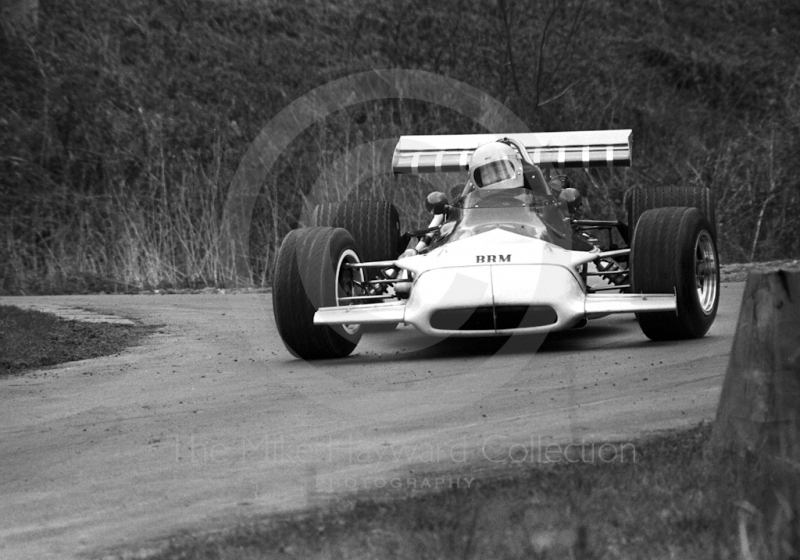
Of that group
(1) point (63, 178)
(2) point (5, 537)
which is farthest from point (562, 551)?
(1) point (63, 178)

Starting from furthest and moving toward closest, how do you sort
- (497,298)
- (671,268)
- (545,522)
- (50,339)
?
1. (50,339)
2. (671,268)
3. (497,298)
4. (545,522)

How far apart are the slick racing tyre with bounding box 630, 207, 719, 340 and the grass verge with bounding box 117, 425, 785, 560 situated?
410 cm

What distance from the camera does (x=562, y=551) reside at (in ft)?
13.3

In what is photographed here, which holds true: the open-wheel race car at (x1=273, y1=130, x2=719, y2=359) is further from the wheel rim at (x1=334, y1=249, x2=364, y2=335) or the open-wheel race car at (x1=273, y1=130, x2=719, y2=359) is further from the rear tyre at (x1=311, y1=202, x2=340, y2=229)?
the rear tyre at (x1=311, y1=202, x2=340, y2=229)

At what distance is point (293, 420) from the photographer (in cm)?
716

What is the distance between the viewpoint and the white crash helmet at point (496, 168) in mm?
10883

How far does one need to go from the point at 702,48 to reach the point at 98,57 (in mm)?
15074

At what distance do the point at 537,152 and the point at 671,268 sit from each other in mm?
4034

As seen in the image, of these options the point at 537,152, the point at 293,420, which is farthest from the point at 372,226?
the point at 293,420

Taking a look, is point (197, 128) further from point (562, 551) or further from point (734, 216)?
point (562, 551)

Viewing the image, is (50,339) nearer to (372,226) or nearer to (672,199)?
(372,226)

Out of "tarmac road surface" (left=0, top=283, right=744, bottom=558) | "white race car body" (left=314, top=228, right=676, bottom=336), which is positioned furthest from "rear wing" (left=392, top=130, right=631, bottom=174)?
"white race car body" (left=314, top=228, right=676, bottom=336)

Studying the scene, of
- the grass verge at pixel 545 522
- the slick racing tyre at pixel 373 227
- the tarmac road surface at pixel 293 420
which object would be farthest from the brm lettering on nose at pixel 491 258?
the grass verge at pixel 545 522

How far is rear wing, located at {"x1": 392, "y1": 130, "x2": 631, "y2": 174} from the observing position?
1280 centimetres
